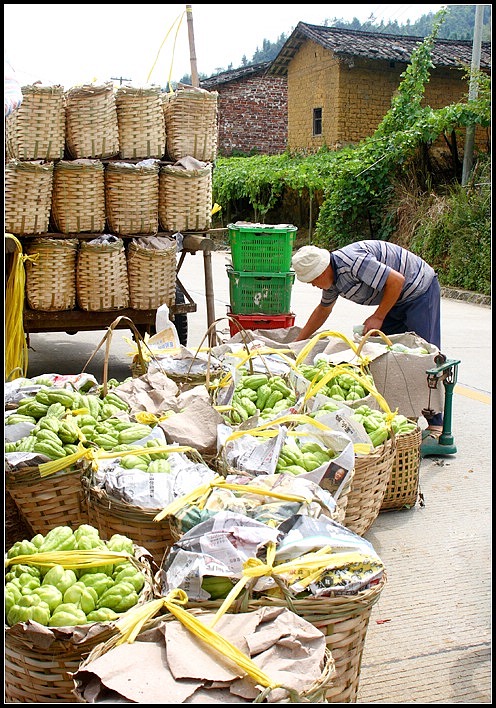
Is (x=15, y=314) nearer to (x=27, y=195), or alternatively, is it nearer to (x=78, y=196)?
(x=27, y=195)

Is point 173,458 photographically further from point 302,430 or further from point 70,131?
point 70,131

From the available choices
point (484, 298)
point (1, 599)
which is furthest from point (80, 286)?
point (484, 298)

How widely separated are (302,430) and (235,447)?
36cm

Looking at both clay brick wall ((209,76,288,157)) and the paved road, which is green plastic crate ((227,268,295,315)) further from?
clay brick wall ((209,76,288,157))

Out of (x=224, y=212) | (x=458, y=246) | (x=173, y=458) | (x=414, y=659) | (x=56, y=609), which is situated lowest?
(x=414, y=659)

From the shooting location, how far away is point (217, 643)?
181 cm

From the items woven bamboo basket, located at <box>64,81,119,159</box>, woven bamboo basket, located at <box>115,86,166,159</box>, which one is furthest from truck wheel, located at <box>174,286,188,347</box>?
woven bamboo basket, located at <box>64,81,119,159</box>

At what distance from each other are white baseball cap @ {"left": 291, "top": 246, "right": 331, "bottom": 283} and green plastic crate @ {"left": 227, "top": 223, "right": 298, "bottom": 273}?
1372 mm

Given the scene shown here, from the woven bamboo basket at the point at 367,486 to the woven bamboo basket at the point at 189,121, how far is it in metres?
3.99

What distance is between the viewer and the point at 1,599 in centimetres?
163

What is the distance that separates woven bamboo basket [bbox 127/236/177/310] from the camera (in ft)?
21.2

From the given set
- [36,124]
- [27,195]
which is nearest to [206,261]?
[27,195]

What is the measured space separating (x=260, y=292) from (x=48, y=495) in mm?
3933

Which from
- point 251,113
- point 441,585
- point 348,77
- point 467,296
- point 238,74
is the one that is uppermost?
point 238,74
